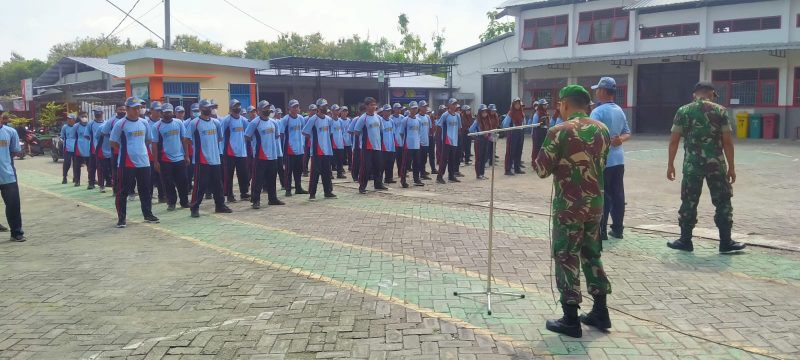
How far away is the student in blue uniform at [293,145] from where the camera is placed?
12406mm

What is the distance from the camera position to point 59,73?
37.6m

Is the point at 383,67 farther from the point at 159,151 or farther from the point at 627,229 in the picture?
the point at 627,229

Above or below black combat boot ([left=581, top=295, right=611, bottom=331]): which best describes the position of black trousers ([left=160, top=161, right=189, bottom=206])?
above

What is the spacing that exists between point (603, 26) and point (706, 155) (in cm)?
2697

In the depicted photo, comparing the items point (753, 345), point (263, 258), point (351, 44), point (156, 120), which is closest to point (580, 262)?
point (753, 345)

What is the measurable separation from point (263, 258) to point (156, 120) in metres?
5.80

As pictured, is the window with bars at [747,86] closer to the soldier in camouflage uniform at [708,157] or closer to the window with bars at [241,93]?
the window with bars at [241,93]

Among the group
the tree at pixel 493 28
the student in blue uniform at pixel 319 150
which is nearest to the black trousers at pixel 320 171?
the student in blue uniform at pixel 319 150

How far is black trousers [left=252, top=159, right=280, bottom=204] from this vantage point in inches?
440

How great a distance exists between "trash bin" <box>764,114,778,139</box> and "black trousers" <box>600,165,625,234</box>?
22984 millimetres

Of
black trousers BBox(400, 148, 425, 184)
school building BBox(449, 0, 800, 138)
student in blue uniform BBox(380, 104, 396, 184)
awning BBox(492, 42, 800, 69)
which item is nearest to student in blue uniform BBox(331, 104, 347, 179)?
student in blue uniform BBox(380, 104, 396, 184)

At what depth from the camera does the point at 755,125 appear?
27016 millimetres

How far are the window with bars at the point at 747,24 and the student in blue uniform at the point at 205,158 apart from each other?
25.2 metres

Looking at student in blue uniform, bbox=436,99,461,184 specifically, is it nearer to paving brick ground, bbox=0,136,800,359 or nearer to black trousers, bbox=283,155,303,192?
black trousers, bbox=283,155,303,192
